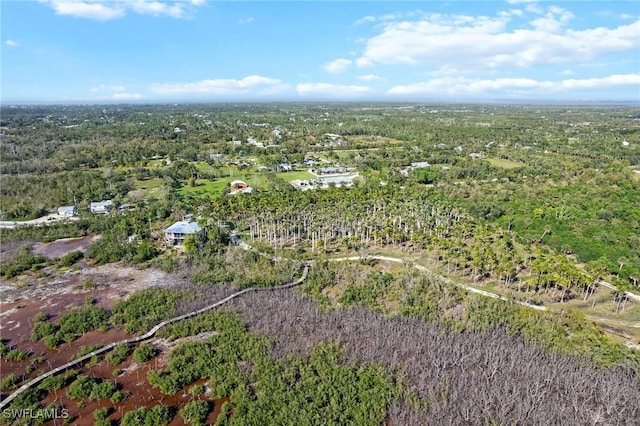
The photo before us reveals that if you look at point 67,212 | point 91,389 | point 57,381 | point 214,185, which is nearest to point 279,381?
point 91,389

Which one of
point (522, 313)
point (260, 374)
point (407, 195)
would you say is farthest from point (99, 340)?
point (407, 195)

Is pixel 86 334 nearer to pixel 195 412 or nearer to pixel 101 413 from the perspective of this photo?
pixel 101 413

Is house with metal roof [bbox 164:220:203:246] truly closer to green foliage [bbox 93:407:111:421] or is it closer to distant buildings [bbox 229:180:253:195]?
distant buildings [bbox 229:180:253:195]

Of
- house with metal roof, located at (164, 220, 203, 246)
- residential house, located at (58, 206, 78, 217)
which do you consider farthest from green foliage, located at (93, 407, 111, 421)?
residential house, located at (58, 206, 78, 217)

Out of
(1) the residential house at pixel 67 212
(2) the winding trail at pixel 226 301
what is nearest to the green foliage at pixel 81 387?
(2) the winding trail at pixel 226 301

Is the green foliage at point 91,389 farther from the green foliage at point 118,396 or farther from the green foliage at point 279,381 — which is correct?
the green foliage at point 279,381

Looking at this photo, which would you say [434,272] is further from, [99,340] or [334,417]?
[99,340]
